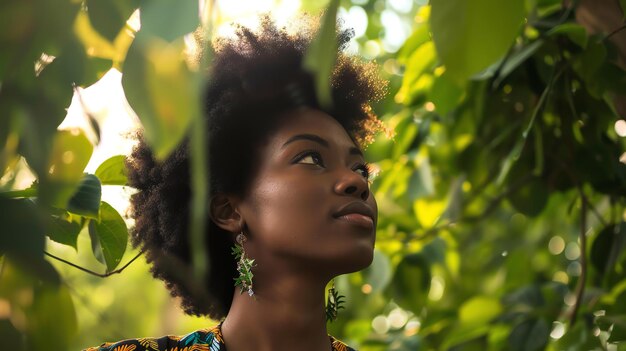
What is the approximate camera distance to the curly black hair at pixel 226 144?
1.61 meters

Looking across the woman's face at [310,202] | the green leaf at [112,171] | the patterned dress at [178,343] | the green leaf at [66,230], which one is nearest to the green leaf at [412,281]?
the patterned dress at [178,343]

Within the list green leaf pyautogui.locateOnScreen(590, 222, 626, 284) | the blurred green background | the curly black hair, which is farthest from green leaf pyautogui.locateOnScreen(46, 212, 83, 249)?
green leaf pyautogui.locateOnScreen(590, 222, 626, 284)

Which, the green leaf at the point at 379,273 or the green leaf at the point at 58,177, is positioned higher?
the green leaf at the point at 379,273

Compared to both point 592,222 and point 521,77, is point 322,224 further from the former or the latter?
point 592,222

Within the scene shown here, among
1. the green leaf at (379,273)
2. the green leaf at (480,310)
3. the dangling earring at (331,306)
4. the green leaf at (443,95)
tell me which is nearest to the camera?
the dangling earring at (331,306)

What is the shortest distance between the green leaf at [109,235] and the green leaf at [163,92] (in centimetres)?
104

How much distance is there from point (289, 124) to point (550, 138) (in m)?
0.78

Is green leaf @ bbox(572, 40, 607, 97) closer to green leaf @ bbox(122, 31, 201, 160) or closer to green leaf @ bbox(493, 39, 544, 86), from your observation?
green leaf @ bbox(493, 39, 544, 86)

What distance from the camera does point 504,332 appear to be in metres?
2.22

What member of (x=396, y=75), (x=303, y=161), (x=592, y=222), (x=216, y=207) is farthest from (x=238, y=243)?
(x=592, y=222)

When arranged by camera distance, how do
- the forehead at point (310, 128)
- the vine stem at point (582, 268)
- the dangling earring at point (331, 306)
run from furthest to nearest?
1. the vine stem at point (582, 268)
2. the dangling earring at point (331, 306)
3. the forehead at point (310, 128)

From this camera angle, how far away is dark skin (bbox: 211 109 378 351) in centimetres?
147

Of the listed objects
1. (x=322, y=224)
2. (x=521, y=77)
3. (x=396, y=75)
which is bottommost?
(x=322, y=224)

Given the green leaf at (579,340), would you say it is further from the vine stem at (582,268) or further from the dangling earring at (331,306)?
the dangling earring at (331,306)
